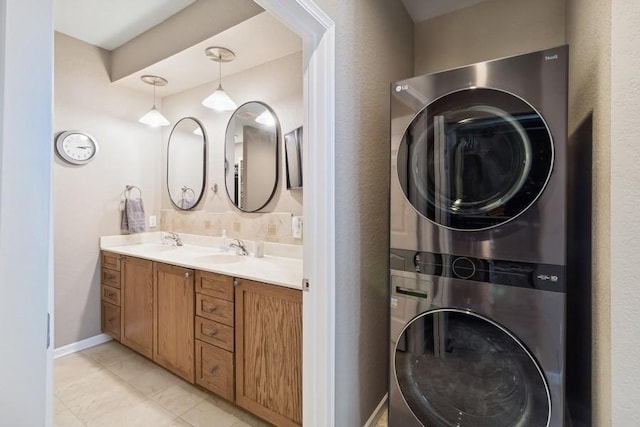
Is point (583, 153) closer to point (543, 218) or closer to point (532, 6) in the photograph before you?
point (543, 218)

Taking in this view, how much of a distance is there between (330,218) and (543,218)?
2.58ft

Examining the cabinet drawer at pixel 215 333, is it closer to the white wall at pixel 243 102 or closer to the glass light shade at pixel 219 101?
the white wall at pixel 243 102

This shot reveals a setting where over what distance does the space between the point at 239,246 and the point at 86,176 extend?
1542 mm

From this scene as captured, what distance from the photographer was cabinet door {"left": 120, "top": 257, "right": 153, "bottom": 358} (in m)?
2.32

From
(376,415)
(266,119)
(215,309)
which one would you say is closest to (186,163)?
(266,119)

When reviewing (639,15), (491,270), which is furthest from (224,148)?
(639,15)

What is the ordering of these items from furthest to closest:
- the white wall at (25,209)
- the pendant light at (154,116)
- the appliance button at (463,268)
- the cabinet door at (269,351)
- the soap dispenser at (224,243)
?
the pendant light at (154,116), the soap dispenser at (224,243), the cabinet door at (269,351), the appliance button at (463,268), the white wall at (25,209)

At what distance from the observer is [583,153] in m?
1.26

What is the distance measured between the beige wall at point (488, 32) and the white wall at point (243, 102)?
978 millimetres

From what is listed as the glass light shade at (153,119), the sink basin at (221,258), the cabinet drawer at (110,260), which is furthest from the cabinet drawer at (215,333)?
the glass light shade at (153,119)

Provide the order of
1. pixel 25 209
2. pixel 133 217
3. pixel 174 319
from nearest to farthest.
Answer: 1. pixel 25 209
2. pixel 174 319
3. pixel 133 217

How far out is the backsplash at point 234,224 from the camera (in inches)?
93.7

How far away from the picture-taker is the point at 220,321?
72.3 inches

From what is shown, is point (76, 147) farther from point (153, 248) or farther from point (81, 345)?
point (81, 345)
